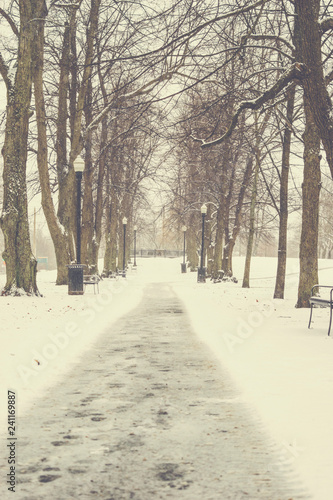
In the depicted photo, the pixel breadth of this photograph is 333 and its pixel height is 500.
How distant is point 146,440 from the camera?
456cm

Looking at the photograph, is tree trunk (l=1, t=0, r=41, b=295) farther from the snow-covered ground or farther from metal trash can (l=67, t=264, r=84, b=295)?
metal trash can (l=67, t=264, r=84, b=295)

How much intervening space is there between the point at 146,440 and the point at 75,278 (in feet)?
46.6

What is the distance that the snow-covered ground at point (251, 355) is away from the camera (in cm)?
465

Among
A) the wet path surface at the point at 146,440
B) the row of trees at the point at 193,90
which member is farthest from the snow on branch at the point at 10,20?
the wet path surface at the point at 146,440

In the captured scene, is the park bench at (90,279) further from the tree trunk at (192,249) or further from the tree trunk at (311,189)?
the tree trunk at (192,249)

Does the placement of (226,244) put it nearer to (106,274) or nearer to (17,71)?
(106,274)

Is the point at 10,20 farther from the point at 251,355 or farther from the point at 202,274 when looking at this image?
the point at 202,274

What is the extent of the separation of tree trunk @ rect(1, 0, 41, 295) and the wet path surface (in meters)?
8.64

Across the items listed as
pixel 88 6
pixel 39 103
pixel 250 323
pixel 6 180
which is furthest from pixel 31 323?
pixel 88 6

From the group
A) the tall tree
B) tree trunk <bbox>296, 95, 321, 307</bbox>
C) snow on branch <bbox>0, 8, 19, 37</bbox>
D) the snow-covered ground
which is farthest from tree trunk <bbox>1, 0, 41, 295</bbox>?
tree trunk <bbox>296, 95, 321, 307</bbox>

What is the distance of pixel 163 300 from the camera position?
1930cm

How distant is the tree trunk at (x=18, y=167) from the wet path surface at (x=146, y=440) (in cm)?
864

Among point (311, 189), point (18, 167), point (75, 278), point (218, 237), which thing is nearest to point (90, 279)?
point (75, 278)

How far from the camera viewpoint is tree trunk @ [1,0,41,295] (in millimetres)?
15539
